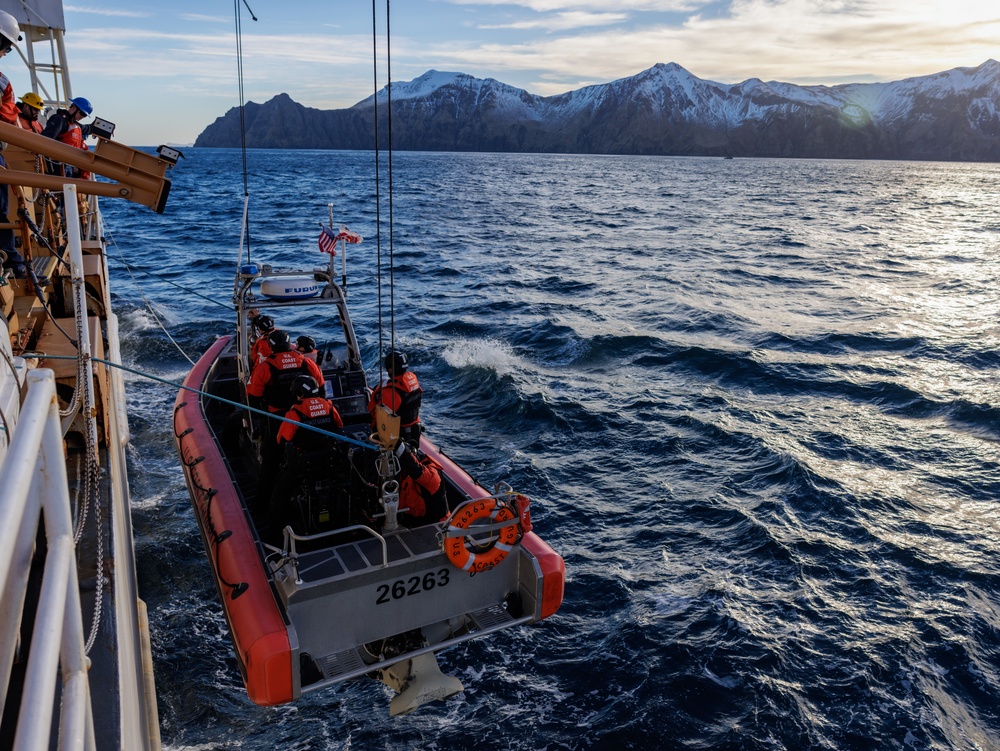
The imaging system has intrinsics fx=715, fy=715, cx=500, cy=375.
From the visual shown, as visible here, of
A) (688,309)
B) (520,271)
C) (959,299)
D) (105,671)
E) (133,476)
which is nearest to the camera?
(105,671)

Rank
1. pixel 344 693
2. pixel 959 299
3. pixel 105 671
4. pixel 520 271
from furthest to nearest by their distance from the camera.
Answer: pixel 520 271, pixel 959 299, pixel 344 693, pixel 105 671

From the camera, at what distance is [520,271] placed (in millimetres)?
25156

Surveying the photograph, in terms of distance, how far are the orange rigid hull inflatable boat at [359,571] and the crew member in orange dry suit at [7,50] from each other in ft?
14.5

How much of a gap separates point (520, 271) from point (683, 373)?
11666mm

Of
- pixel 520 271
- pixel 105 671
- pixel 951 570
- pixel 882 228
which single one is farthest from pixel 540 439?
pixel 882 228

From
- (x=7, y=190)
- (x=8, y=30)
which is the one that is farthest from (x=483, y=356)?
(x=8, y=30)

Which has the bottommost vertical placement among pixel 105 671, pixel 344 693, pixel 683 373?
pixel 344 693

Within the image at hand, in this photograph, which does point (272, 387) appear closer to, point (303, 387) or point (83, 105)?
point (303, 387)

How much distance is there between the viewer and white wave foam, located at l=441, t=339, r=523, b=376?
14.7 metres

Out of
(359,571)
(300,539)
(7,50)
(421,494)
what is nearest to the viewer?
(300,539)

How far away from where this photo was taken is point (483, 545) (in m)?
5.68

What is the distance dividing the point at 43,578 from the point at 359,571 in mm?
3536

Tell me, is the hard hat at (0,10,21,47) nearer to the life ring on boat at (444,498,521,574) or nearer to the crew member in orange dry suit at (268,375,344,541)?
the crew member in orange dry suit at (268,375,344,541)

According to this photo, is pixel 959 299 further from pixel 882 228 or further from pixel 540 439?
pixel 882 228
